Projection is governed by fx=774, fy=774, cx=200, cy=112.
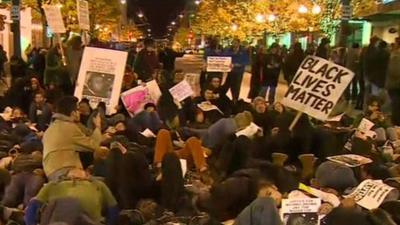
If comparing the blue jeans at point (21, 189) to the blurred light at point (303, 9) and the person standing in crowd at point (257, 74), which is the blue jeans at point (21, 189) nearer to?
the person standing in crowd at point (257, 74)

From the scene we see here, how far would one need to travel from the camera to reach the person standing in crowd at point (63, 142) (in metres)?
8.69

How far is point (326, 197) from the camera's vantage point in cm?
739

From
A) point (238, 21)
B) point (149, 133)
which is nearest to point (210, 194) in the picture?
point (149, 133)

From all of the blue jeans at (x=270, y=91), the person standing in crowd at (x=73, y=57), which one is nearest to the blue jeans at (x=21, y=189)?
the person standing in crowd at (x=73, y=57)

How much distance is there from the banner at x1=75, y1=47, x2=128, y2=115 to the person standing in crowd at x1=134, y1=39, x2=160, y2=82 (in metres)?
5.43

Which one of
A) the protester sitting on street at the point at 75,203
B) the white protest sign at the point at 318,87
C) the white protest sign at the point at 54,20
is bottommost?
the protester sitting on street at the point at 75,203

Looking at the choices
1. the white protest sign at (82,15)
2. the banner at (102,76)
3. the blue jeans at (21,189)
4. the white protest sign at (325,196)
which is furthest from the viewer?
the white protest sign at (82,15)

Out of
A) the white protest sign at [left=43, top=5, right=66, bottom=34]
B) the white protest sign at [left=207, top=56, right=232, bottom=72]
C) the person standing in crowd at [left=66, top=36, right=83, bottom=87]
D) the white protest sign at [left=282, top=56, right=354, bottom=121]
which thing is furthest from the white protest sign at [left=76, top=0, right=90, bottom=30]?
the white protest sign at [left=282, top=56, right=354, bottom=121]

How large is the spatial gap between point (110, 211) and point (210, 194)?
102 centimetres

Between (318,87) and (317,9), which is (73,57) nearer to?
(318,87)

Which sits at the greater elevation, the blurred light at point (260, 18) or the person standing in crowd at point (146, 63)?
the blurred light at point (260, 18)

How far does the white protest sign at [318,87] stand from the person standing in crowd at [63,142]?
274 centimetres

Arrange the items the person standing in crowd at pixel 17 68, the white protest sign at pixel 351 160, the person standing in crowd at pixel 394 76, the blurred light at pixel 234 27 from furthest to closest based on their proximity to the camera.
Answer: the blurred light at pixel 234 27, the person standing in crowd at pixel 17 68, the person standing in crowd at pixel 394 76, the white protest sign at pixel 351 160

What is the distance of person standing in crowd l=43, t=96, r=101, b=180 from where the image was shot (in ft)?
28.5
